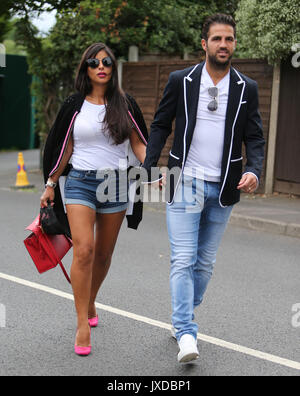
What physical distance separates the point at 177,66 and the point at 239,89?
9020 millimetres

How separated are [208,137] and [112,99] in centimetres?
77

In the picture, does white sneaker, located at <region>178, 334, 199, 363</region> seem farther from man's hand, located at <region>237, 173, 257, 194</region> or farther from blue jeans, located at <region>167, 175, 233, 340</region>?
man's hand, located at <region>237, 173, 257, 194</region>

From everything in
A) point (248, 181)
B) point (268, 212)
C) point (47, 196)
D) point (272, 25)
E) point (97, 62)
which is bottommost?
point (268, 212)

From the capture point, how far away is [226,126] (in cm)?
393

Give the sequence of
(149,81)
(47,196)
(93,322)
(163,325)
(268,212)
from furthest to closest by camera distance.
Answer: (149,81)
(268,212)
(163,325)
(93,322)
(47,196)

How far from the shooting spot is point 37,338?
4.48 metres

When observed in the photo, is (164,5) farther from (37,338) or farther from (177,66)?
(37,338)

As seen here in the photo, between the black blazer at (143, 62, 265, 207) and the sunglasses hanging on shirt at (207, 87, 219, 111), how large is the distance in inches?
3.0

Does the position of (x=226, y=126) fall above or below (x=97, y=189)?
above

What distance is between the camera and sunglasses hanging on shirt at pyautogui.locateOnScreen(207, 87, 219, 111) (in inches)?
153

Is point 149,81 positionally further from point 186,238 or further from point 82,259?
point 186,238

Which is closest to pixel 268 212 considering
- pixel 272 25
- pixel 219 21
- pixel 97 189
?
pixel 272 25

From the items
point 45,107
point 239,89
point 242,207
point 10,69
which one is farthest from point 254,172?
point 10,69

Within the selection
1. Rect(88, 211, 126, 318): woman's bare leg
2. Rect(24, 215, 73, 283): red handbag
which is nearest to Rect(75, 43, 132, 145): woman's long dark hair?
Rect(88, 211, 126, 318): woman's bare leg
